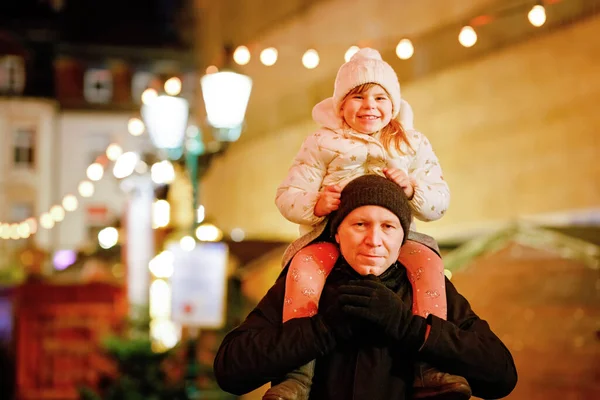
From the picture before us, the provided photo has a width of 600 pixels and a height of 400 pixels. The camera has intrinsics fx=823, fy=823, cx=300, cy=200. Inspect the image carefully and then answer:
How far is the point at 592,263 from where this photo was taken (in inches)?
267

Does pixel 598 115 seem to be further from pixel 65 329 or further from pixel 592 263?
pixel 65 329

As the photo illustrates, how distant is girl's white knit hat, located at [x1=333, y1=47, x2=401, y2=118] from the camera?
10.2 feet

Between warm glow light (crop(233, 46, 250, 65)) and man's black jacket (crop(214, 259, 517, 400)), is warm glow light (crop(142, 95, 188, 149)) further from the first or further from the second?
man's black jacket (crop(214, 259, 517, 400))

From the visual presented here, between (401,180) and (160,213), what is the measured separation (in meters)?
10.8

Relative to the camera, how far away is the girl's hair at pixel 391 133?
10.1 feet

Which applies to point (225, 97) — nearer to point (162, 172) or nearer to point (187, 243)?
point (187, 243)

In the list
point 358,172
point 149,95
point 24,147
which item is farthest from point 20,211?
point 358,172

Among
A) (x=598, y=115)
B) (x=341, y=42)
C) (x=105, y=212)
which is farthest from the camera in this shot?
(x=105, y=212)

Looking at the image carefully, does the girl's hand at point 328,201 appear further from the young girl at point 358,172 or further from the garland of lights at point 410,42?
the garland of lights at point 410,42

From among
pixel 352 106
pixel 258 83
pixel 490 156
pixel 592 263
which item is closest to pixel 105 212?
pixel 258 83

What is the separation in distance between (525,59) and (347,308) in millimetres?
6857

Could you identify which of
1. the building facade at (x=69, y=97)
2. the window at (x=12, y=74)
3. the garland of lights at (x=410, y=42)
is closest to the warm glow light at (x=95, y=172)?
the garland of lights at (x=410, y=42)

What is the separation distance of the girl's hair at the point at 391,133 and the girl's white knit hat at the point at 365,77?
0.7 inches

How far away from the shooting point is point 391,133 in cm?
311
